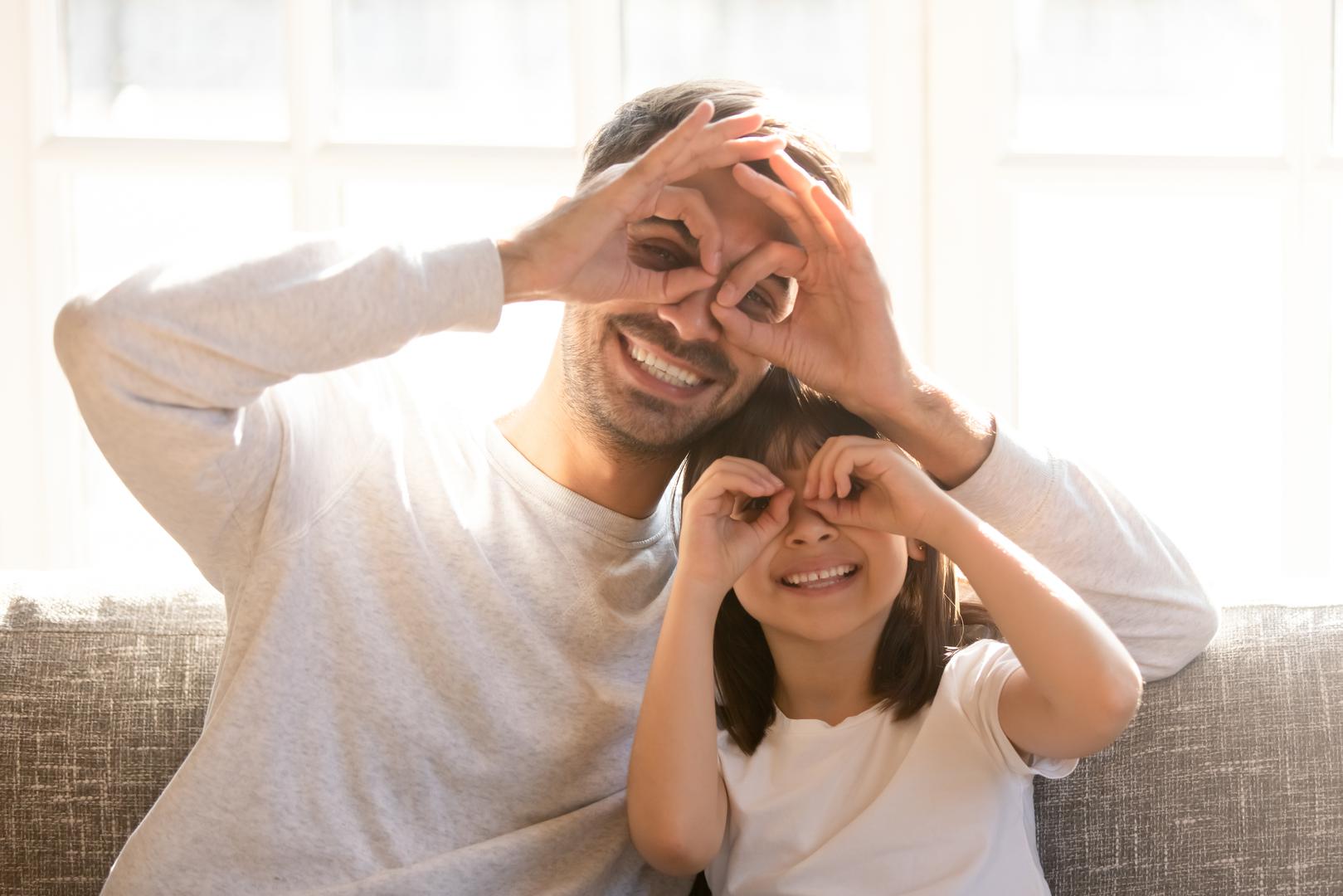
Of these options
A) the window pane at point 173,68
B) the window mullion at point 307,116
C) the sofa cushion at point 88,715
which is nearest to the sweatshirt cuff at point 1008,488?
the sofa cushion at point 88,715

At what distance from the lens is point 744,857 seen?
1434 millimetres

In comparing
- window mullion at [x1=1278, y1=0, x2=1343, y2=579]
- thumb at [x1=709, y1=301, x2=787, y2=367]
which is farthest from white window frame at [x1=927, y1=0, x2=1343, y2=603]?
thumb at [x1=709, y1=301, x2=787, y2=367]

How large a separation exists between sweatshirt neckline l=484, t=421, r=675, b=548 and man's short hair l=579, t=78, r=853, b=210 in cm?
34

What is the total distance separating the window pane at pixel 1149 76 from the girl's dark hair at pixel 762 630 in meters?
1.10

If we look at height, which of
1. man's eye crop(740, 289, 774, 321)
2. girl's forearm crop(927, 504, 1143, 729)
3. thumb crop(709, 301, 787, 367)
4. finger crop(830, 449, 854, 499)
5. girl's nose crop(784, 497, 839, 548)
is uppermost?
man's eye crop(740, 289, 774, 321)

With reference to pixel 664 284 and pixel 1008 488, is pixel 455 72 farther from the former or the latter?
pixel 1008 488

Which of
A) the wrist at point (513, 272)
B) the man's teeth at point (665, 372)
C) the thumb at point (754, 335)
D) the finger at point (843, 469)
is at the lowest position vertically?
the finger at point (843, 469)

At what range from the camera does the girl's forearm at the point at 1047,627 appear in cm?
125

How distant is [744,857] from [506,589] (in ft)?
1.34

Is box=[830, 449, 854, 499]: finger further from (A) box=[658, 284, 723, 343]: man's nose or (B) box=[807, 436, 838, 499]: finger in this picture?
(A) box=[658, 284, 723, 343]: man's nose

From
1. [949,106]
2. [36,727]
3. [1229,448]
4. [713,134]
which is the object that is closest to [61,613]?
[36,727]

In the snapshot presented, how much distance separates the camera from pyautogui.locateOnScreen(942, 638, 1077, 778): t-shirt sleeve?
1.36m

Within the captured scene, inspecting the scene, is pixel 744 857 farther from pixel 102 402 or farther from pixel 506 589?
pixel 102 402

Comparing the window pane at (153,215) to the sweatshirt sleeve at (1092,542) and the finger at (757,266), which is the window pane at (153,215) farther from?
the sweatshirt sleeve at (1092,542)
